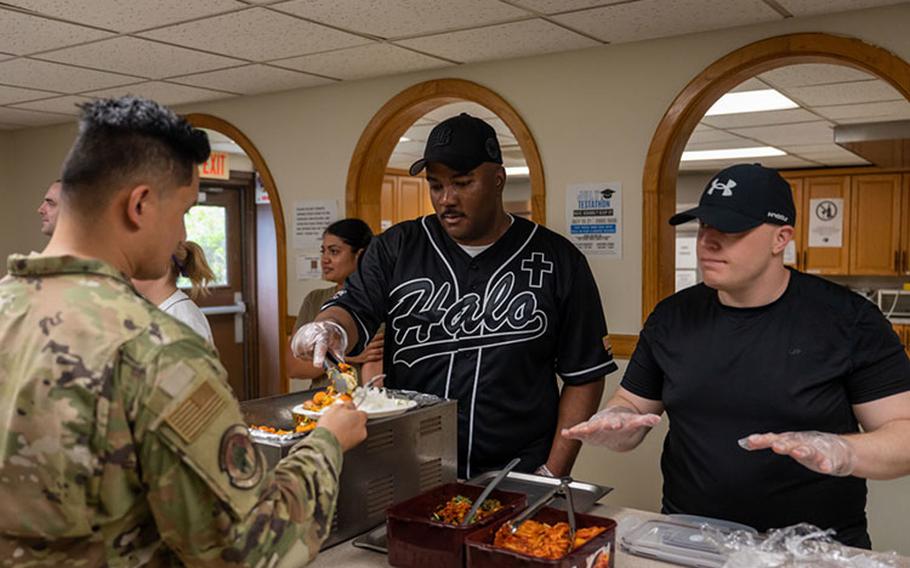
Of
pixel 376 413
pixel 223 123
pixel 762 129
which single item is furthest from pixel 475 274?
pixel 762 129

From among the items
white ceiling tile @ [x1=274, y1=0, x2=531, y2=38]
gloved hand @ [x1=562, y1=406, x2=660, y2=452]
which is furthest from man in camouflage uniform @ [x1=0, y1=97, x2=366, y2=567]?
white ceiling tile @ [x1=274, y1=0, x2=531, y2=38]

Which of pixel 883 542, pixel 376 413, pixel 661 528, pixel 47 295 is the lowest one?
pixel 883 542

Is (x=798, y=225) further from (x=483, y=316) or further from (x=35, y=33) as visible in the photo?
(x=35, y=33)

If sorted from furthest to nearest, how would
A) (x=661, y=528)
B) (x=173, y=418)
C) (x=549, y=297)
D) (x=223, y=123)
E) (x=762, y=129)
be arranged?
(x=762, y=129)
(x=223, y=123)
(x=549, y=297)
(x=661, y=528)
(x=173, y=418)

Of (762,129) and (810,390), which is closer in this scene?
(810,390)

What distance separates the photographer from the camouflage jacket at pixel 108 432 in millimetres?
959

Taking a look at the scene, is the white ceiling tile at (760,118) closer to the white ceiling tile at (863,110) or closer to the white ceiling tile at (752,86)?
the white ceiling tile at (863,110)

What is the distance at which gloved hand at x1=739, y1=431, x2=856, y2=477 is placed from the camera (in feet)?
4.86

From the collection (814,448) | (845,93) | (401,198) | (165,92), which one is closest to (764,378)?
(814,448)

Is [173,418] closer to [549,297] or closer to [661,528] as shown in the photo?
[661,528]

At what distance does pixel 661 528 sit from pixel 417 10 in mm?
1999

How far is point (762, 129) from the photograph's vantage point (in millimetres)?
5387

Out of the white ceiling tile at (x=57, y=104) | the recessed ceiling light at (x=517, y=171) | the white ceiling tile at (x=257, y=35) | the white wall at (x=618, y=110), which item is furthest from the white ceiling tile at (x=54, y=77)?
the recessed ceiling light at (x=517, y=171)

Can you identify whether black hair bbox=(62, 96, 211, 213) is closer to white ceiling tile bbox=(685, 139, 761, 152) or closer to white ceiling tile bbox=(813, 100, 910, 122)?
white ceiling tile bbox=(813, 100, 910, 122)
